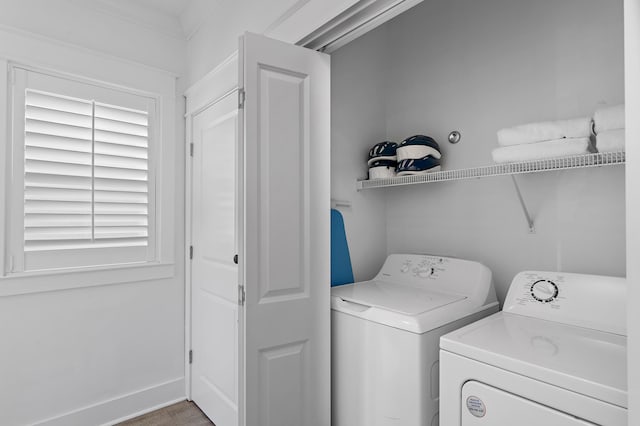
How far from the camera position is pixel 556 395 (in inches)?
38.8

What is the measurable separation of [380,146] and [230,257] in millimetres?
1162

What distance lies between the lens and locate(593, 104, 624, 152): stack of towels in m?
1.26

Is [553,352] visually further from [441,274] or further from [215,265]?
[215,265]

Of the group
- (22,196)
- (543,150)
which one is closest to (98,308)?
(22,196)

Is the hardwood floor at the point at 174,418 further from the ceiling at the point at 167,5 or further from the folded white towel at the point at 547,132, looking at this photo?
the ceiling at the point at 167,5

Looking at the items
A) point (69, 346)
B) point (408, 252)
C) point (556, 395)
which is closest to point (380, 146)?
point (408, 252)

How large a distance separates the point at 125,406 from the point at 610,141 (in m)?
2.93

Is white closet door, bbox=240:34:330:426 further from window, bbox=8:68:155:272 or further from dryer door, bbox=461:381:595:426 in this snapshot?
window, bbox=8:68:155:272

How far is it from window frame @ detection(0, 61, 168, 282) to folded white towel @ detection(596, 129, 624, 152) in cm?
243

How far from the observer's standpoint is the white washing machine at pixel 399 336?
135cm

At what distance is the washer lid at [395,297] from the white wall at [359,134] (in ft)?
1.16

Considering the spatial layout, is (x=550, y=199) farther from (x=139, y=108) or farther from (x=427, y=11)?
(x=139, y=108)

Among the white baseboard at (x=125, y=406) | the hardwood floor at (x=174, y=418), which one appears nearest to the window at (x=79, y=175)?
the white baseboard at (x=125, y=406)

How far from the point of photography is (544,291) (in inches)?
59.6
